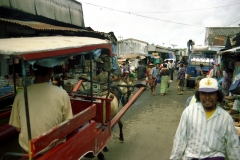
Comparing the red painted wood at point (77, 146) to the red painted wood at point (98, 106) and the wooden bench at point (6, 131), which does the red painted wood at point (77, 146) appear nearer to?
the red painted wood at point (98, 106)

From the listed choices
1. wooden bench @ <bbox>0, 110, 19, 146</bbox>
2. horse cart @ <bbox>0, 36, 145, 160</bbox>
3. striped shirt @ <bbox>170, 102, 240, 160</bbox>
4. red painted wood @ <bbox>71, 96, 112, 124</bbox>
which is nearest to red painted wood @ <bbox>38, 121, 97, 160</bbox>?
horse cart @ <bbox>0, 36, 145, 160</bbox>

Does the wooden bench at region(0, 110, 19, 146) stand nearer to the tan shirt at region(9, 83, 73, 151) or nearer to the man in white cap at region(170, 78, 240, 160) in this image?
the tan shirt at region(9, 83, 73, 151)

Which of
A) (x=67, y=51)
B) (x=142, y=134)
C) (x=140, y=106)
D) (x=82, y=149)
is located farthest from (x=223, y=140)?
(x=140, y=106)

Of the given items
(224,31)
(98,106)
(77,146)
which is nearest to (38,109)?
(77,146)

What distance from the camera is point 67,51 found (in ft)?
7.99

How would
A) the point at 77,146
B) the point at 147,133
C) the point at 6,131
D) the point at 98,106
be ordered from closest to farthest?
the point at 77,146
the point at 6,131
the point at 98,106
the point at 147,133

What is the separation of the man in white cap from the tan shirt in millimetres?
1428

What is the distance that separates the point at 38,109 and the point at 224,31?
1806 cm

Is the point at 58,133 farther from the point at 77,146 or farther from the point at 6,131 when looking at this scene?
the point at 6,131

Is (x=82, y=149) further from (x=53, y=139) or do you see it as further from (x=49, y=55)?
(x=49, y=55)

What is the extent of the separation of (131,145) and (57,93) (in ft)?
10.1

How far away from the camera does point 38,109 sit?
96.7 inches

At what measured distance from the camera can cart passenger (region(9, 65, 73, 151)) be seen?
96.7 inches

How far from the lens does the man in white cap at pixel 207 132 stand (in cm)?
226
